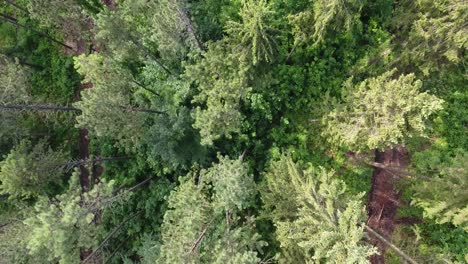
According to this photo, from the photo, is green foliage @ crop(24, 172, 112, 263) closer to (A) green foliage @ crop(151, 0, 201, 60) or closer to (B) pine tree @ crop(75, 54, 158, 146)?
(B) pine tree @ crop(75, 54, 158, 146)

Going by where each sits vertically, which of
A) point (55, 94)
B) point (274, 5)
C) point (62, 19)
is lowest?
point (55, 94)

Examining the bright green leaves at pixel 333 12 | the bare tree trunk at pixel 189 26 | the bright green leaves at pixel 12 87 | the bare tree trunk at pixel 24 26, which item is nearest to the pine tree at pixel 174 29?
the bare tree trunk at pixel 189 26

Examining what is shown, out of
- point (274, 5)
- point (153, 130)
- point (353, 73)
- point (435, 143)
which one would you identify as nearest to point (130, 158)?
point (153, 130)

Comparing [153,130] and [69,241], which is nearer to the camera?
[69,241]

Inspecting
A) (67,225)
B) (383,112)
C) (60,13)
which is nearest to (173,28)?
(60,13)

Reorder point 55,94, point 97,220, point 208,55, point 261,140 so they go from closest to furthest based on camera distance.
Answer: point 208,55
point 97,220
point 261,140
point 55,94

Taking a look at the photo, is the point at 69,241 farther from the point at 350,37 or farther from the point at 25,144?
the point at 350,37

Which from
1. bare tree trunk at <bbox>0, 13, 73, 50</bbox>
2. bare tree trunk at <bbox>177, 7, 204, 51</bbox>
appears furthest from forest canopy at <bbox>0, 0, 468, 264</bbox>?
bare tree trunk at <bbox>0, 13, 73, 50</bbox>
